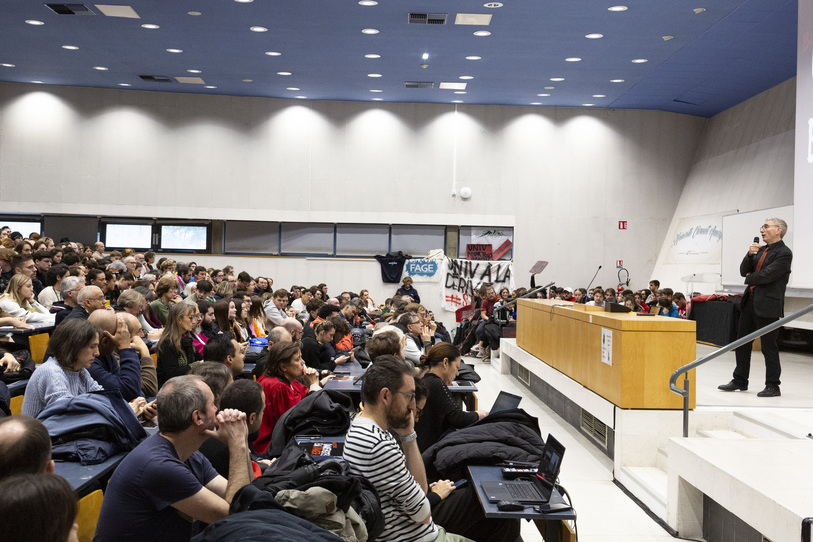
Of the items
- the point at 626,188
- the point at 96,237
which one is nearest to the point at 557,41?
the point at 626,188

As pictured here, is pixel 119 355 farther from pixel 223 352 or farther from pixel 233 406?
pixel 233 406

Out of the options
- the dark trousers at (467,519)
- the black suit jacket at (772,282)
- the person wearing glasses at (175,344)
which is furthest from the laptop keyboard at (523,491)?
the black suit jacket at (772,282)

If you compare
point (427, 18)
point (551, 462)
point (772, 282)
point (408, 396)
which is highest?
point (427, 18)

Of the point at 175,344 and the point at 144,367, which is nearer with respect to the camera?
the point at 144,367

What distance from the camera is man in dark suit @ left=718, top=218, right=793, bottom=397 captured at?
6703mm

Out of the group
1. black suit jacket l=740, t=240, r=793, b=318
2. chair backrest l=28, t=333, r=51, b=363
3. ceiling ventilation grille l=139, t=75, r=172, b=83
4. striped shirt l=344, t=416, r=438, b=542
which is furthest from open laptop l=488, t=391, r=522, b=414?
ceiling ventilation grille l=139, t=75, r=172, b=83

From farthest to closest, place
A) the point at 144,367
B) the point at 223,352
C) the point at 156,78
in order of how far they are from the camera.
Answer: the point at 156,78 < the point at 223,352 < the point at 144,367

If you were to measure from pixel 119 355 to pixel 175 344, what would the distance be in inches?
42.8

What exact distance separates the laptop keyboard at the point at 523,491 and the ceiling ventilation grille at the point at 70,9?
1064 centimetres

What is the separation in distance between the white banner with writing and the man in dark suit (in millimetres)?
9910

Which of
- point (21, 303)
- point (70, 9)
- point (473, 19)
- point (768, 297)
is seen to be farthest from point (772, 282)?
point (70, 9)

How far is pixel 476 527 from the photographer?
362cm

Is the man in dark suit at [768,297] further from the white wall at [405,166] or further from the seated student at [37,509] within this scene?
the white wall at [405,166]

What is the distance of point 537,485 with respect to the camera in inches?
133
